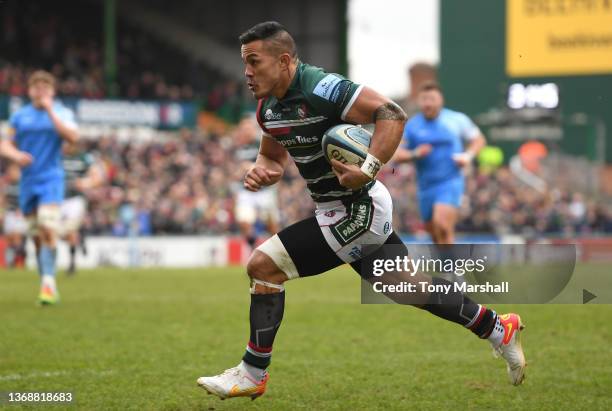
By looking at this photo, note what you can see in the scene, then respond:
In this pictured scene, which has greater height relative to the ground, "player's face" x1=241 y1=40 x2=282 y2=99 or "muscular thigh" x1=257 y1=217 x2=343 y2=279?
"player's face" x1=241 y1=40 x2=282 y2=99

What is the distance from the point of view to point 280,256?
5879 millimetres

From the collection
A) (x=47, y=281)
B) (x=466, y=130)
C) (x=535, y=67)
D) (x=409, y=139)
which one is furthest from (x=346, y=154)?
(x=535, y=67)

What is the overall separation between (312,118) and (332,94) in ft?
0.65

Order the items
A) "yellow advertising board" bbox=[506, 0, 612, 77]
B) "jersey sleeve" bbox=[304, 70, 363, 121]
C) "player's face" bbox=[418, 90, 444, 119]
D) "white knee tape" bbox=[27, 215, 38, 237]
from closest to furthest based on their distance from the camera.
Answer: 1. "jersey sleeve" bbox=[304, 70, 363, 121]
2. "white knee tape" bbox=[27, 215, 38, 237]
3. "player's face" bbox=[418, 90, 444, 119]
4. "yellow advertising board" bbox=[506, 0, 612, 77]

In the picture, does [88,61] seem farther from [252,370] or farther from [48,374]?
[252,370]

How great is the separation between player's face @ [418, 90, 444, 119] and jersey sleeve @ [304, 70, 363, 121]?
7.30 meters

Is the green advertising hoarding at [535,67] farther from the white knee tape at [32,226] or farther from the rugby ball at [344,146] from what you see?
the rugby ball at [344,146]

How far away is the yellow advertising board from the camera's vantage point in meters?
28.4

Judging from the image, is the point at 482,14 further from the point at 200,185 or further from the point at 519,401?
the point at 519,401

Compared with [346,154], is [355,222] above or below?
below

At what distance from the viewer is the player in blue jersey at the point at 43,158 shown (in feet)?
37.1

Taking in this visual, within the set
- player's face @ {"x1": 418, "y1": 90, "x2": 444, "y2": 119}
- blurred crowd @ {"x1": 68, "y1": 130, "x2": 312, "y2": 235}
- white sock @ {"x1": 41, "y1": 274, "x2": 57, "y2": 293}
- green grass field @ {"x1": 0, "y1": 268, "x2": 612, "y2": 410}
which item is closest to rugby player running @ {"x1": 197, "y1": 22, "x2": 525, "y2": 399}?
green grass field @ {"x1": 0, "y1": 268, "x2": 612, "y2": 410}

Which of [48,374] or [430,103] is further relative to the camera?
[430,103]

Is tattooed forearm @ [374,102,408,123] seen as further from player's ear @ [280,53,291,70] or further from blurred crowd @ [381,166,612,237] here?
blurred crowd @ [381,166,612,237]
